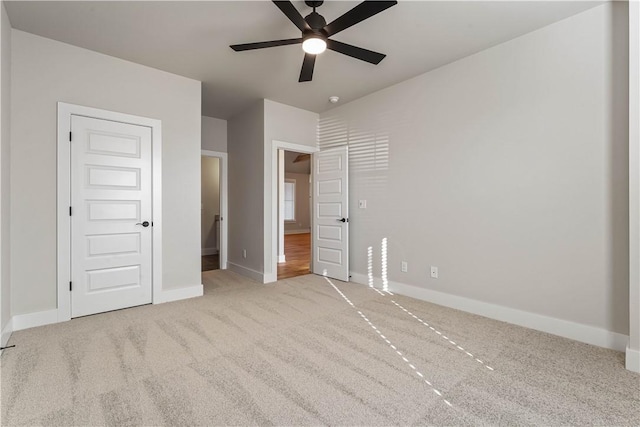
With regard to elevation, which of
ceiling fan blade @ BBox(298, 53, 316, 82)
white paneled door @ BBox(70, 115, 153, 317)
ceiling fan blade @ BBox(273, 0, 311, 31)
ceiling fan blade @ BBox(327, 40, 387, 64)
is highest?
ceiling fan blade @ BBox(273, 0, 311, 31)

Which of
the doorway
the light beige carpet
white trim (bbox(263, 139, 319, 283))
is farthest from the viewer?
the doorway

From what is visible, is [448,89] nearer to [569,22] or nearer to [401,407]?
[569,22]

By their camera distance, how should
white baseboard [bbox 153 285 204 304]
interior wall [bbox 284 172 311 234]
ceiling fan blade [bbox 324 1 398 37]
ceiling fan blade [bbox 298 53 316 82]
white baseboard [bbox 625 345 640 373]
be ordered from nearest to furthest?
ceiling fan blade [bbox 324 1 398 37]
white baseboard [bbox 625 345 640 373]
ceiling fan blade [bbox 298 53 316 82]
white baseboard [bbox 153 285 204 304]
interior wall [bbox 284 172 311 234]

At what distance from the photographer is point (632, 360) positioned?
2.02m

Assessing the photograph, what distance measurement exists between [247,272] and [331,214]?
1.67 m

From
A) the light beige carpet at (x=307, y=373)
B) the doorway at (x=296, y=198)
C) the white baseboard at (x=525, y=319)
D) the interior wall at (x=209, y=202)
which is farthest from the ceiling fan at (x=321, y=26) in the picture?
the doorway at (x=296, y=198)

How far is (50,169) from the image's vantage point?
2.83 metres

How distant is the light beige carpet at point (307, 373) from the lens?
1588 mm

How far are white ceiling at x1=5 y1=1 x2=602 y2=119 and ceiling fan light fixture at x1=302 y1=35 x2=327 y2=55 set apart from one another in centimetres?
29

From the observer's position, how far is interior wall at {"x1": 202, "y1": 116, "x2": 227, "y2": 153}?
521cm

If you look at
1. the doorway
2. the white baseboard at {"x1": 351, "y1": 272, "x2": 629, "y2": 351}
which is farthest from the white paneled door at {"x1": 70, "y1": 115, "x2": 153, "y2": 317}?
the doorway

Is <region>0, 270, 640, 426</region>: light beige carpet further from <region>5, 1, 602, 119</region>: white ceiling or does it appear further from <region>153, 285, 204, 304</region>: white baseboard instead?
<region>5, 1, 602, 119</region>: white ceiling

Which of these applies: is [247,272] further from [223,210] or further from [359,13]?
[359,13]

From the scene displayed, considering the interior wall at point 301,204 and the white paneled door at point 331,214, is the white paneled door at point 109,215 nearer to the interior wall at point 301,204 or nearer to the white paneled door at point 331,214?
the white paneled door at point 331,214
